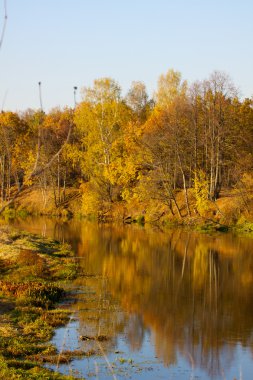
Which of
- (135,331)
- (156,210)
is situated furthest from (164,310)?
(156,210)

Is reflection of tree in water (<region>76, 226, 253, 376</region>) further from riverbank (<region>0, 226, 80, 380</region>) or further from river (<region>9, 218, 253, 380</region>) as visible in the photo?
riverbank (<region>0, 226, 80, 380</region>)

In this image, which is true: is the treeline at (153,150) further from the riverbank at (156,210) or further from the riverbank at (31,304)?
the riverbank at (31,304)

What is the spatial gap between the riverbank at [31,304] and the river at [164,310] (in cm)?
67

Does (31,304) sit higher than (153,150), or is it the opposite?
(153,150)

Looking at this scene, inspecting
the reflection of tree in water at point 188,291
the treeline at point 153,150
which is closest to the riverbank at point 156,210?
the treeline at point 153,150

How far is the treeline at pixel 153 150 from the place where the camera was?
60.3 meters

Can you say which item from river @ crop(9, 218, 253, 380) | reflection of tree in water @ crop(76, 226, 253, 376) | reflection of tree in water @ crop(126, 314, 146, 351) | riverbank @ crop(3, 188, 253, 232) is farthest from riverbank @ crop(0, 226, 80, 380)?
riverbank @ crop(3, 188, 253, 232)

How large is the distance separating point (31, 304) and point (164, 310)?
5.57 metres

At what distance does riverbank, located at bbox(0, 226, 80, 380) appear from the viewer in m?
15.6

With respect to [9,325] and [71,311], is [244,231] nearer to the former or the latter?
[71,311]

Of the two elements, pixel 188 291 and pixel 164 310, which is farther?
pixel 188 291

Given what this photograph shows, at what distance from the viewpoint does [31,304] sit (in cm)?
2277

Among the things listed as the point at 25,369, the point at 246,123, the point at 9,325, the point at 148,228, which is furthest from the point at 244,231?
the point at 25,369

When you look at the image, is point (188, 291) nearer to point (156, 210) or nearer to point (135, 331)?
point (135, 331)
